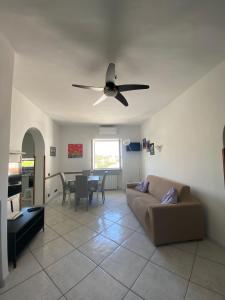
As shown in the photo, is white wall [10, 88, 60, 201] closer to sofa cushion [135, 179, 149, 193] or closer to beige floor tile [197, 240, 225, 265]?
sofa cushion [135, 179, 149, 193]

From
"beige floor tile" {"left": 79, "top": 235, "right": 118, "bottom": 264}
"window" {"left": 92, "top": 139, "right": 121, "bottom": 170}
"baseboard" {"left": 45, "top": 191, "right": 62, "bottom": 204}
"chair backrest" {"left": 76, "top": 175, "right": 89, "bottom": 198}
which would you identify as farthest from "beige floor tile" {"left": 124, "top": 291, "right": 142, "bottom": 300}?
"window" {"left": 92, "top": 139, "right": 121, "bottom": 170}

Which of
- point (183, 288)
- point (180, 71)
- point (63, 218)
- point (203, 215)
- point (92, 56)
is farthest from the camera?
point (63, 218)

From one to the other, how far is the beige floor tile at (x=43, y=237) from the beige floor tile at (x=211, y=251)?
2.37m

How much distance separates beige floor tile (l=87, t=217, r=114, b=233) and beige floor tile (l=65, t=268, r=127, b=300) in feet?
3.73

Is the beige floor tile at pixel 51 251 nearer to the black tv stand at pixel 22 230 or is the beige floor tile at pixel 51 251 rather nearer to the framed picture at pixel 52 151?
the black tv stand at pixel 22 230

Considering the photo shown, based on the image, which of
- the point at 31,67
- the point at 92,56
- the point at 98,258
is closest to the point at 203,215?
the point at 98,258

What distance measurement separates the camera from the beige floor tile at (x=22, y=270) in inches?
65.5

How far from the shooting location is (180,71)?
2.34 m

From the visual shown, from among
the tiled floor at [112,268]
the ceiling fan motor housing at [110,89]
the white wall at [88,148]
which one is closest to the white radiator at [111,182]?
the white wall at [88,148]

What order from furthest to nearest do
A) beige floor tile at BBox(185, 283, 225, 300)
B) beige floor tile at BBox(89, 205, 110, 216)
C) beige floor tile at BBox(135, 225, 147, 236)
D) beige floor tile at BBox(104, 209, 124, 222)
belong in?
beige floor tile at BBox(89, 205, 110, 216) < beige floor tile at BBox(104, 209, 124, 222) < beige floor tile at BBox(135, 225, 147, 236) < beige floor tile at BBox(185, 283, 225, 300)

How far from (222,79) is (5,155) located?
308cm

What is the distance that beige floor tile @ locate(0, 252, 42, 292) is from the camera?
1663 mm

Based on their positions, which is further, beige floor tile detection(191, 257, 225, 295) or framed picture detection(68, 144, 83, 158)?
framed picture detection(68, 144, 83, 158)

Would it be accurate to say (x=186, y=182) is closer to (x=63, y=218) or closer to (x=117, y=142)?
(x=63, y=218)
